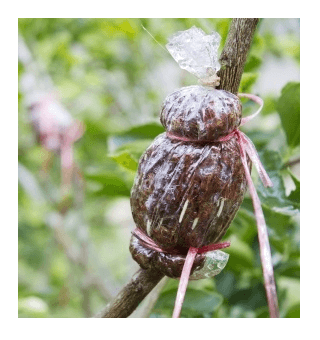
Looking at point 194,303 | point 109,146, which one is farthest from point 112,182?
point 194,303

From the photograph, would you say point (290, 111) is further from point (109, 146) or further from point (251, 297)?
point (251, 297)

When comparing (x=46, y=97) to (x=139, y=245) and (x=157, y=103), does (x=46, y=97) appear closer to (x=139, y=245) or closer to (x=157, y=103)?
(x=157, y=103)

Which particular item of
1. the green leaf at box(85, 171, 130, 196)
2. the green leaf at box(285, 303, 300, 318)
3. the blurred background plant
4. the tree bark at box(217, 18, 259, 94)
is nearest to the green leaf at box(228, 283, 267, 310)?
the blurred background plant

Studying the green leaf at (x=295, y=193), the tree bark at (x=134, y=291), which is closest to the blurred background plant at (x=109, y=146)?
the green leaf at (x=295, y=193)

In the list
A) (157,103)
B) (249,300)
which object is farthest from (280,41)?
(249,300)

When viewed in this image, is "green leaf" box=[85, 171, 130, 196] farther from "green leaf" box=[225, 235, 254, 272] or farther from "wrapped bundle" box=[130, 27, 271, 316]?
"wrapped bundle" box=[130, 27, 271, 316]

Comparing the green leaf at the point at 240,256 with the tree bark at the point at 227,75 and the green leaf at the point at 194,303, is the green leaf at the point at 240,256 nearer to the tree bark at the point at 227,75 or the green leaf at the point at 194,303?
the green leaf at the point at 194,303
